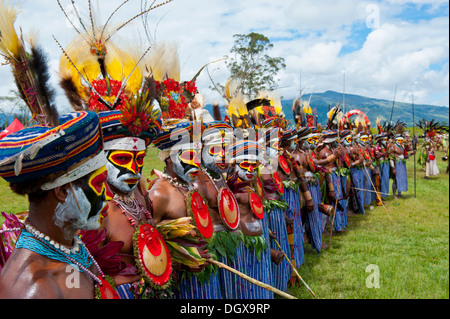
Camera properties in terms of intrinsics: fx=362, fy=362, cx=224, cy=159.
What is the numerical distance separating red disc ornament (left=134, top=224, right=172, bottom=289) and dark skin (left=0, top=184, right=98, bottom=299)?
0.56 metres

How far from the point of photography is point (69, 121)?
4.83 feet

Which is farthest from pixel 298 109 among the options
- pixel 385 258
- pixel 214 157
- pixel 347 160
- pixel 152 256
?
pixel 152 256

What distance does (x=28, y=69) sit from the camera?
5.57 feet

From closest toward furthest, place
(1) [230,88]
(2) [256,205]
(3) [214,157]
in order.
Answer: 1. (3) [214,157]
2. (2) [256,205]
3. (1) [230,88]

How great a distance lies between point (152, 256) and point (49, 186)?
0.93 m

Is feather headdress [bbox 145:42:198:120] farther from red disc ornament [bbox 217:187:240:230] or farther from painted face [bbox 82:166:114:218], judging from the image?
painted face [bbox 82:166:114:218]

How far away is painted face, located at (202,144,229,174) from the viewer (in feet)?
11.6

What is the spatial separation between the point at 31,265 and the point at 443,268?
639cm

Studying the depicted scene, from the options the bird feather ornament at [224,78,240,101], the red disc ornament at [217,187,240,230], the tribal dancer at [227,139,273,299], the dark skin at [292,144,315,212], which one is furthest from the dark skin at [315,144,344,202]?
the red disc ornament at [217,187,240,230]

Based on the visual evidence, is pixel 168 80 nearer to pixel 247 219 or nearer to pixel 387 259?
pixel 247 219

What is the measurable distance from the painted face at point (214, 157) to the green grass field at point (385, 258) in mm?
565

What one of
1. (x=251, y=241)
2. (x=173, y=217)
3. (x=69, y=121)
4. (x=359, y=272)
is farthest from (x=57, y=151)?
(x=359, y=272)

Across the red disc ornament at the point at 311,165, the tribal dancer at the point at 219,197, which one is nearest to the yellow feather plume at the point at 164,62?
the tribal dancer at the point at 219,197

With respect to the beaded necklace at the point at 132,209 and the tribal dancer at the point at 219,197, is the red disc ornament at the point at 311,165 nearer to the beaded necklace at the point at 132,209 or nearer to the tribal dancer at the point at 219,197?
the tribal dancer at the point at 219,197
